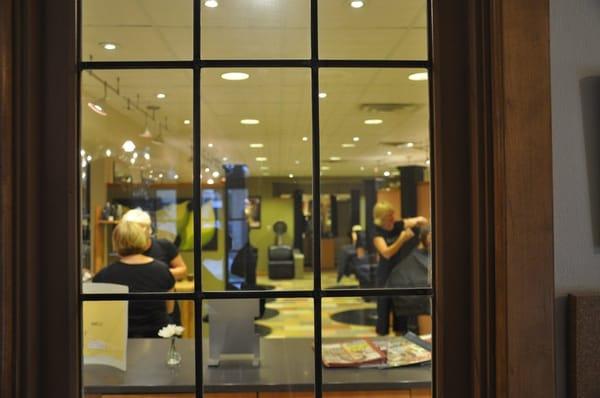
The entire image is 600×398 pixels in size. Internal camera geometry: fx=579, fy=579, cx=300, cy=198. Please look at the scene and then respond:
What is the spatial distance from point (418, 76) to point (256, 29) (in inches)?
15.4

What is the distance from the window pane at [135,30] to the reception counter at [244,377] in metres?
0.66

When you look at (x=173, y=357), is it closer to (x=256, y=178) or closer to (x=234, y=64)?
(x=234, y=64)

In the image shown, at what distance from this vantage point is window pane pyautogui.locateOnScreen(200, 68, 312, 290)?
1.38 meters

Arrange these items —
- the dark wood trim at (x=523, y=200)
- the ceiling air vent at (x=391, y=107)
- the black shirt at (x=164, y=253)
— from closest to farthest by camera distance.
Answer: the dark wood trim at (x=523, y=200) → the black shirt at (x=164, y=253) → the ceiling air vent at (x=391, y=107)

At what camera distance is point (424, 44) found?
4.13 ft

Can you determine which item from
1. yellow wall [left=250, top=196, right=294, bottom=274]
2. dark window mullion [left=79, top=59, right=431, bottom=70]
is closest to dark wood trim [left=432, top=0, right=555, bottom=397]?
dark window mullion [left=79, top=59, right=431, bottom=70]

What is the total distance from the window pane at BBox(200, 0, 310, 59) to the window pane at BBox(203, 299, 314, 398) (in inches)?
21.6

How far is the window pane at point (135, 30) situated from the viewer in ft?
4.17

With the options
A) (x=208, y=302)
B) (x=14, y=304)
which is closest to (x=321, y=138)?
(x=208, y=302)

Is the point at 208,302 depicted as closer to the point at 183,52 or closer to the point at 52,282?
the point at 52,282

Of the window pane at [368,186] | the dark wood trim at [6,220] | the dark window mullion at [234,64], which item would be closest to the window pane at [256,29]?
the dark window mullion at [234,64]

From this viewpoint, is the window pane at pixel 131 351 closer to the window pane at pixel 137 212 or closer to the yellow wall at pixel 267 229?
the window pane at pixel 137 212

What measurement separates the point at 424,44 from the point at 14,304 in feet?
3.26

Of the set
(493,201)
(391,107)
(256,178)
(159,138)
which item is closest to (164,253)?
(493,201)
